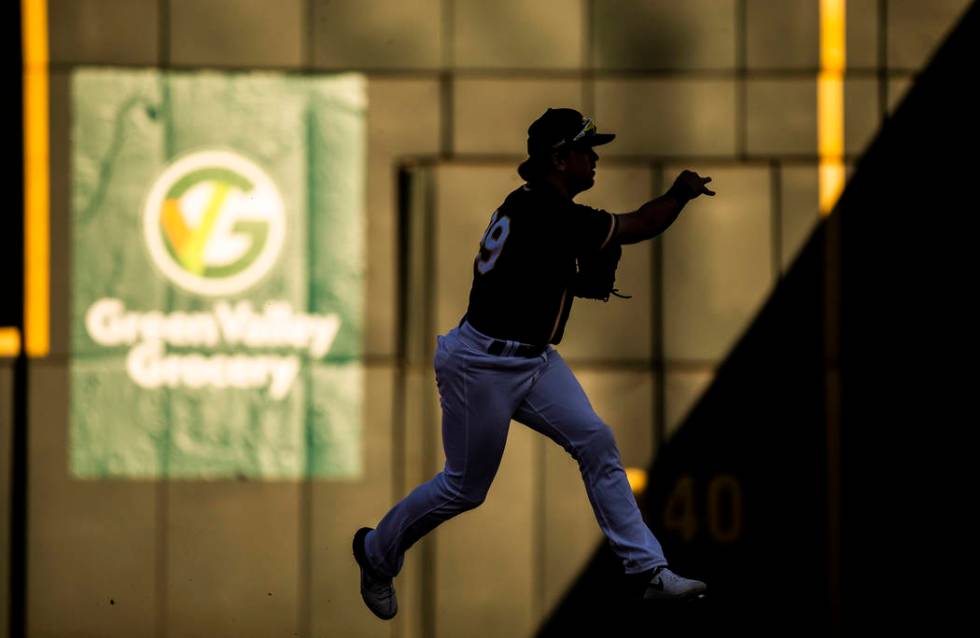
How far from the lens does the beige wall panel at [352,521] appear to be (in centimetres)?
989

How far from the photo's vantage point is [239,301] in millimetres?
9938

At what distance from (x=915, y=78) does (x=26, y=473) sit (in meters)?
5.54

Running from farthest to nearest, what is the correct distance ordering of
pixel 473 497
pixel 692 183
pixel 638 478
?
pixel 638 478
pixel 473 497
pixel 692 183

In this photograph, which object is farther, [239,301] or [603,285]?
[239,301]

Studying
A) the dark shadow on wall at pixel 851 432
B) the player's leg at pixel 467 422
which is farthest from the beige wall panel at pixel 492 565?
the player's leg at pixel 467 422

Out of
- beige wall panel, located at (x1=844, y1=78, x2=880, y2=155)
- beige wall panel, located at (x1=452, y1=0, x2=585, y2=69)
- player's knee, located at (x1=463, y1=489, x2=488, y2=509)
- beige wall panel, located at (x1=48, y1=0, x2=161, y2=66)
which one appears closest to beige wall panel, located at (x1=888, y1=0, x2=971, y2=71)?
beige wall panel, located at (x1=844, y1=78, x2=880, y2=155)

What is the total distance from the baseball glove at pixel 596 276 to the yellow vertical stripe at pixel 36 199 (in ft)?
12.4

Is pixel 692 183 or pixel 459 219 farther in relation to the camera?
pixel 459 219

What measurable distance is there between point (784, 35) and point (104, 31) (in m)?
3.86

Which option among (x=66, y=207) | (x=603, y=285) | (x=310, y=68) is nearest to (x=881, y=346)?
(x=603, y=285)

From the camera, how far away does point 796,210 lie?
9.77 m

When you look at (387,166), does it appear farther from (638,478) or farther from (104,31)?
(638,478)

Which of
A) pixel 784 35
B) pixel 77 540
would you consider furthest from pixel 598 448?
pixel 77 540

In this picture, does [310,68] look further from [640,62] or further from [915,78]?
[915,78]
